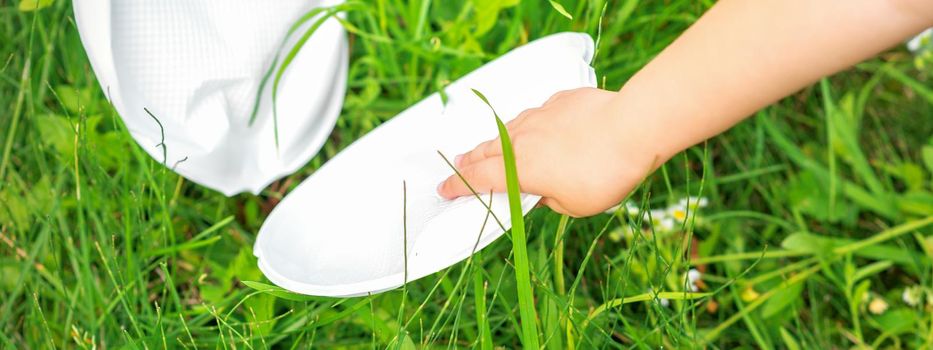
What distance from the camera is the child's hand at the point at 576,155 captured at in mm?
717

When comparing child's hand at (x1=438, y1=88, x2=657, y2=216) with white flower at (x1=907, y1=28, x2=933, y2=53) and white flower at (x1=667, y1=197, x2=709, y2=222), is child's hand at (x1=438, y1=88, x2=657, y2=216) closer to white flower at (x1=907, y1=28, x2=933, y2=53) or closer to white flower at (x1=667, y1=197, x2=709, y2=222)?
white flower at (x1=667, y1=197, x2=709, y2=222)

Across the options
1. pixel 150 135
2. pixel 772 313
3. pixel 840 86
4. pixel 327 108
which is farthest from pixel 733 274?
pixel 150 135

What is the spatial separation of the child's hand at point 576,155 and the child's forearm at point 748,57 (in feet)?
0.05

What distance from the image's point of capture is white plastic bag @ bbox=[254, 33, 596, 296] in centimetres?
81

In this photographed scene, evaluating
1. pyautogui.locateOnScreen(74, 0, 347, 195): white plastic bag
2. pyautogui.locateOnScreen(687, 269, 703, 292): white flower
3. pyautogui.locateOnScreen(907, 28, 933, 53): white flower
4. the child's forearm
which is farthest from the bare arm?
pyautogui.locateOnScreen(907, 28, 933, 53): white flower

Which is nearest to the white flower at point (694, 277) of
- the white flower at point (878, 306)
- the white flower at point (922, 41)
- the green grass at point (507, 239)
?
the green grass at point (507, 239)

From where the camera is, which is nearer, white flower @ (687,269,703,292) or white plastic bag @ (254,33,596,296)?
white plastic bag @ (254,33,596,296)

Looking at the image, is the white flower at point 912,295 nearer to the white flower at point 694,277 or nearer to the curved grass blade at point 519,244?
the white flower at point 694,277

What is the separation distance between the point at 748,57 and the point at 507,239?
407mm

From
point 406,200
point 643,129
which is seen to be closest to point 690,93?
point 643,129

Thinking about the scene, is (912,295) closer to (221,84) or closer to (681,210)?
(681,210)

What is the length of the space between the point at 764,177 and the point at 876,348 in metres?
0.26

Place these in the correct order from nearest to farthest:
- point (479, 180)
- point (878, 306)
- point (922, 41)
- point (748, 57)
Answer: point (748, 57)
point (479, 180)
point (878, 306)
point (922, 41)

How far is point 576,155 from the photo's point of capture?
0.73 metres
